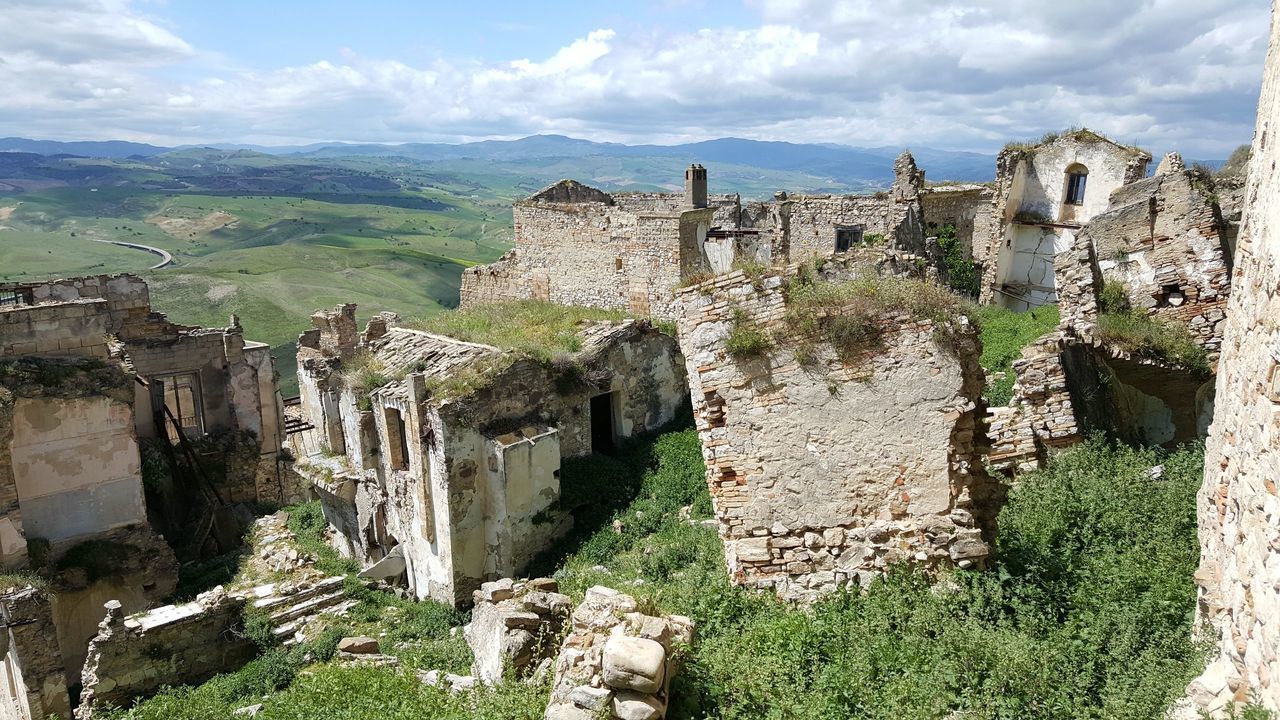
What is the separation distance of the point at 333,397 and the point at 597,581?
1014cm

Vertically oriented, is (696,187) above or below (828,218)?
above

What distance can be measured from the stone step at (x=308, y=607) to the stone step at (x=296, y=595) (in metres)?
0.13

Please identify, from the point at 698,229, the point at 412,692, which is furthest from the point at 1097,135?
the point at 412,692

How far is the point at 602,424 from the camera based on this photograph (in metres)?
17.3

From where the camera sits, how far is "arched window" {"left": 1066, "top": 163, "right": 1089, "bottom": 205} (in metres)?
24.2

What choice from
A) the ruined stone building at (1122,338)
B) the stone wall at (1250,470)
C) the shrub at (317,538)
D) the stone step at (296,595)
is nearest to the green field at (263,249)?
the shrub at (317,538)

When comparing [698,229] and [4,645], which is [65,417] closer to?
[4,645]

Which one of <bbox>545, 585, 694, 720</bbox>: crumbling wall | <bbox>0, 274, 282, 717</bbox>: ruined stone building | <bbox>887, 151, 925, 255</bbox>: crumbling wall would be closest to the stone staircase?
<bbox>0, 274, 282, 717</bbox>: ruined stone building

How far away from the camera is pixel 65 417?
15.8 meters

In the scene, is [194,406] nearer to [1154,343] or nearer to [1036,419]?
[1036,419]

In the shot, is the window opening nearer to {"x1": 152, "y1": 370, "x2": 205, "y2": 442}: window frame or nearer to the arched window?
{"x1": 152, "y1": 370, "x2": 205, "y2": 442}: window frame

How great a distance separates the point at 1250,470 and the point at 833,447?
3244 mm

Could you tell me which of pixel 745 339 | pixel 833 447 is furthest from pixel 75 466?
pixel 833 447

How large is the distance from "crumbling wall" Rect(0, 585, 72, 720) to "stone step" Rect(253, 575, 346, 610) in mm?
3162
